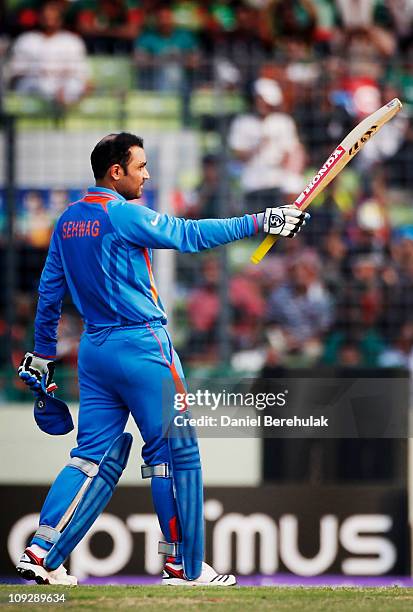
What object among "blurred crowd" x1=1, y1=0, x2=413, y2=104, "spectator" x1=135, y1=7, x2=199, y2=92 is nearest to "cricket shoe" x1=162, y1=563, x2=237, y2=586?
"spectator" x1=135, y1=7, x2=199, y2=92

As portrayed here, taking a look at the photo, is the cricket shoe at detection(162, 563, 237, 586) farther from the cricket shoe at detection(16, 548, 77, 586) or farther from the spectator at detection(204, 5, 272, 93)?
the spectator at detection(204, 5, 272, 93)

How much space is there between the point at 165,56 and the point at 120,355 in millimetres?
4726

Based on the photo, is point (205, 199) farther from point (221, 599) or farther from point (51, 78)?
point (221, 599)

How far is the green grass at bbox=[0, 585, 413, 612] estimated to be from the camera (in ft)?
14.7

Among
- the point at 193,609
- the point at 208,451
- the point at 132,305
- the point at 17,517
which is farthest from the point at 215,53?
the point at 193,609

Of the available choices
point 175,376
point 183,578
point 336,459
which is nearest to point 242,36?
point 336,459

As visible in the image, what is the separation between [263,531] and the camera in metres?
6.60

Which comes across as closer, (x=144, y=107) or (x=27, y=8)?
(x=144, y=107)

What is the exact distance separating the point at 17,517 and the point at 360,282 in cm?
342

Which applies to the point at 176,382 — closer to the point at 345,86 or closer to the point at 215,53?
the point at 345,86

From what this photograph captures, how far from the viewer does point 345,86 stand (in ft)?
29.8

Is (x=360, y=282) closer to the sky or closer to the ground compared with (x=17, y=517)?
closer to the sky

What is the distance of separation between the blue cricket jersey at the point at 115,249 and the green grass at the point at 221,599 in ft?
3.52

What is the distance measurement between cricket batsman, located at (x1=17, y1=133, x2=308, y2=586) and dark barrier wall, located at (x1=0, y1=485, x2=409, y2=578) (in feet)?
5.18
